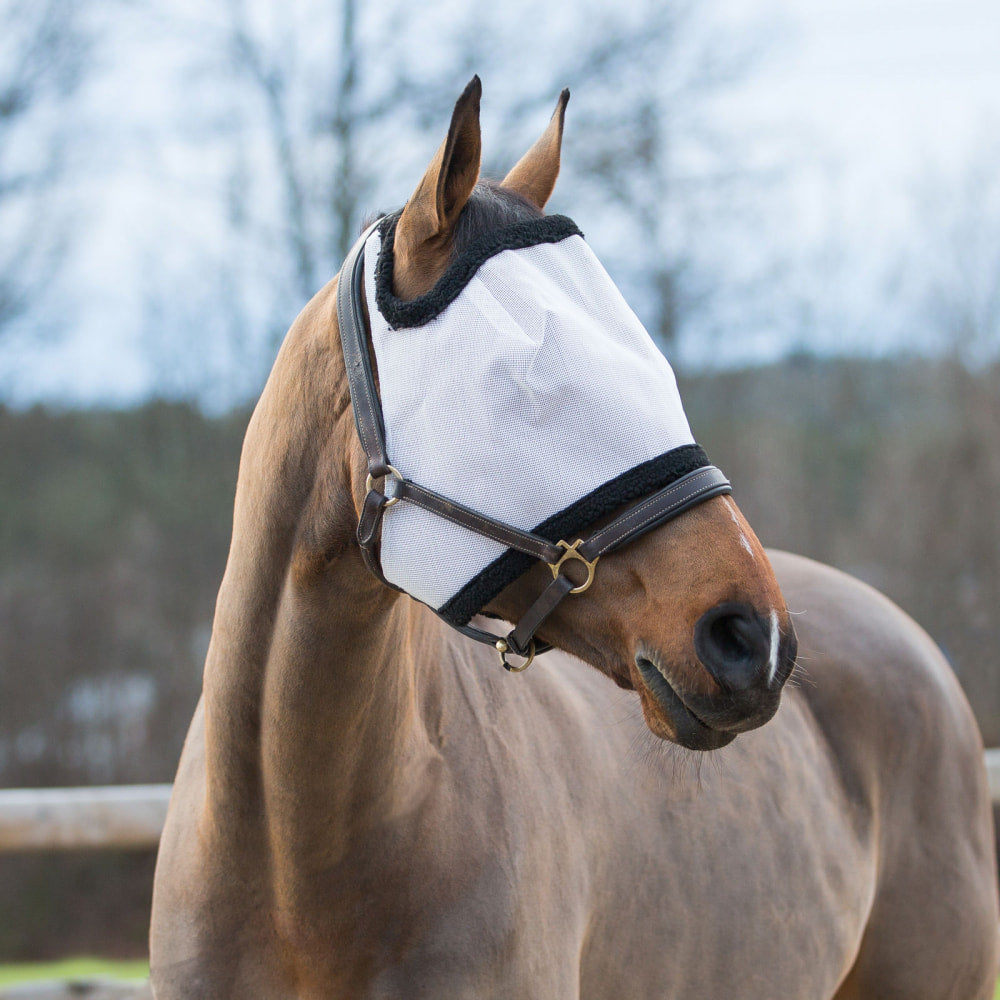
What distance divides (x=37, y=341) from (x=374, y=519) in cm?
772

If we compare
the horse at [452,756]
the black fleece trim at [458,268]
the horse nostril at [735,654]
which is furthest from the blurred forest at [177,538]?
the horse nostril at [735,654]

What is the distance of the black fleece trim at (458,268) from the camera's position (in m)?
1.50

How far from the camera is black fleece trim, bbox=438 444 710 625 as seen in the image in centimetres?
139

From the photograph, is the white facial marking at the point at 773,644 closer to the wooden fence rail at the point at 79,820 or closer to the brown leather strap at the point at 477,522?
the brown leather strap at the point at 477,522

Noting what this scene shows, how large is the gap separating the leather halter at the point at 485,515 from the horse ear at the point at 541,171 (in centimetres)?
30

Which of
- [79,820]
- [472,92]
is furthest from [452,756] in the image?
[79,820]

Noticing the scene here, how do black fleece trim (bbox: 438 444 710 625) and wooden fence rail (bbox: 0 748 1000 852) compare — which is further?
wooden fence rail (bbox: 0 748 1000 852)

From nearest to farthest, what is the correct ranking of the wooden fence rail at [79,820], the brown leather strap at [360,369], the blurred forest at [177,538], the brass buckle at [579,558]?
the brass buckle at [579,558], the brown leather strap at [360,369], the wooden fence rail at [79,820], the blurred forest at [177,538]

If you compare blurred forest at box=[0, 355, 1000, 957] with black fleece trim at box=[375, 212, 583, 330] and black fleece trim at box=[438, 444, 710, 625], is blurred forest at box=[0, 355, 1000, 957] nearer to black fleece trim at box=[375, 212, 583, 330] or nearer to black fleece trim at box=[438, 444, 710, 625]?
black fleece trim at box=[375, 212, 583, 330]

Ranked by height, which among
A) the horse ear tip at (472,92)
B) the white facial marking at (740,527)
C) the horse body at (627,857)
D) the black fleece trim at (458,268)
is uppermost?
the horse ear tip at (472,92)

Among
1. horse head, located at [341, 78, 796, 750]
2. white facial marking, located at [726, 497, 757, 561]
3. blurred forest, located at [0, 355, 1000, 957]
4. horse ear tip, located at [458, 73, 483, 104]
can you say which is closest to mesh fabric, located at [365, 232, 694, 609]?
horse head, located at [341, 78, 796, 750]

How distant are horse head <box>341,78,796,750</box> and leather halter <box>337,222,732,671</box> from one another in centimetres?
1

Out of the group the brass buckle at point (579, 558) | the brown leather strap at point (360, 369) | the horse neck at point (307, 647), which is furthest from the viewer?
the horse neck at point (307, 647)

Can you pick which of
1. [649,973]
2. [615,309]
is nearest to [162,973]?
[649,973]
